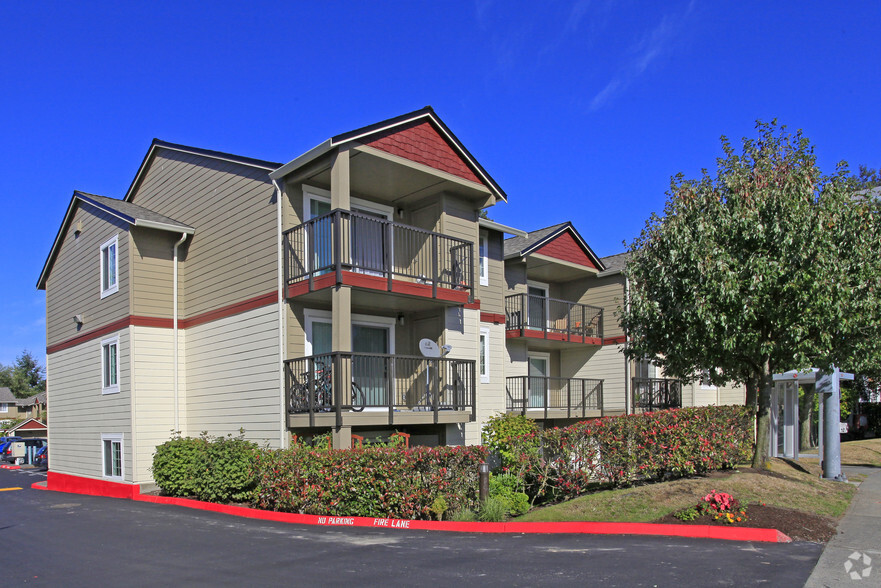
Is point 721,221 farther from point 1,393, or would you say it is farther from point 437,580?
point 1,393

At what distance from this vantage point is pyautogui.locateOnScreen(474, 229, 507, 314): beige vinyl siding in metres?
19.9

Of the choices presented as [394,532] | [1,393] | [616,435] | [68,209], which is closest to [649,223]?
[616,435]

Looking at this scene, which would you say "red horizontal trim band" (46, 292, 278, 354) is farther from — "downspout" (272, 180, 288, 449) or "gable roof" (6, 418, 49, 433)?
"gable roof" (6, 418, 49, 433)

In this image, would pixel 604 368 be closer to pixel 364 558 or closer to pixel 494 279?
pixel 494 279

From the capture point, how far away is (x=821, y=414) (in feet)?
60.0

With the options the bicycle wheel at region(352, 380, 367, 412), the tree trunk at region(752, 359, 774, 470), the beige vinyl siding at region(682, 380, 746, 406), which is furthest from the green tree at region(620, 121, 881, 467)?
the beige vinyl siding at region(682, 380, 746, 406)

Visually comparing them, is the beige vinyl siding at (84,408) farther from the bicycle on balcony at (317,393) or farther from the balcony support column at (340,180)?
the balcony support column at (340,180)

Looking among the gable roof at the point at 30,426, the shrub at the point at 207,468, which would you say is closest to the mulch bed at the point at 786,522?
the shrub at the point at 207,468

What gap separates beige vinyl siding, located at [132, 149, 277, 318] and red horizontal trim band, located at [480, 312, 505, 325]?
261 inches

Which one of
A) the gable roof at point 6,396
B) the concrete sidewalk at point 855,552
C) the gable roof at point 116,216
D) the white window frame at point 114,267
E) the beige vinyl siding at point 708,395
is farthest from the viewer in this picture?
the gable roof at point 6,396

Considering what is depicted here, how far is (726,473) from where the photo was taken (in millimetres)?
14602

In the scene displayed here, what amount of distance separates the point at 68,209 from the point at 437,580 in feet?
61.0

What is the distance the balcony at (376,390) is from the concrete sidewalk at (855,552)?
7784mm

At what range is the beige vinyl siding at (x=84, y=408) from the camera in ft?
56.1
